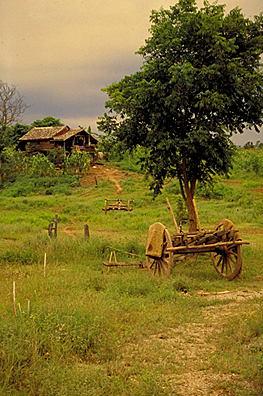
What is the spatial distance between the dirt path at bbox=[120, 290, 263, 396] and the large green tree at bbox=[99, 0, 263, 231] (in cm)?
639

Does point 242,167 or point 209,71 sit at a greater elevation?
point 209,71

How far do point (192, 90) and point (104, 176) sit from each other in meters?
34.3

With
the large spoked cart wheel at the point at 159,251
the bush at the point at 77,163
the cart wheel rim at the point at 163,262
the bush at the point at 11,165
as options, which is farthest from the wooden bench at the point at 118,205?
the bush at the point at 11,165

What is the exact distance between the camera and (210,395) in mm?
6195

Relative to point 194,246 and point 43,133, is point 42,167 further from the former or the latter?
point 194,246

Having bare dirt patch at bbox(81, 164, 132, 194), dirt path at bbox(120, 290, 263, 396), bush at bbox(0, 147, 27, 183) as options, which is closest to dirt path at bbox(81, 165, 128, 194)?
bare dirt patch at bbox(81, 164, 132, 194)

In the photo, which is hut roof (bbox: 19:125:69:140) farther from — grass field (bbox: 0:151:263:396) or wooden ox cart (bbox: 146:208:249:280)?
wooden ox cart (bbox: 146:208:249:280)

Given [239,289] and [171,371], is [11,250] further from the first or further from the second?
[171,371]

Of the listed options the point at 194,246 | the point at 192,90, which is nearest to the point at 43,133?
the point at 192,90

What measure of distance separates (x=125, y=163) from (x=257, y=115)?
130 ft

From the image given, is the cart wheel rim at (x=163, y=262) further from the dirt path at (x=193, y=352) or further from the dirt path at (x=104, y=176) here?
the dirt path at (x=104, y=176)

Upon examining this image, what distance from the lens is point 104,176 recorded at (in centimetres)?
4919

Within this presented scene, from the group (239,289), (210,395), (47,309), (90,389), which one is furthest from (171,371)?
(239,289)

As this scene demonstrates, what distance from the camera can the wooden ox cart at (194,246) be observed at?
1346 centimetres
